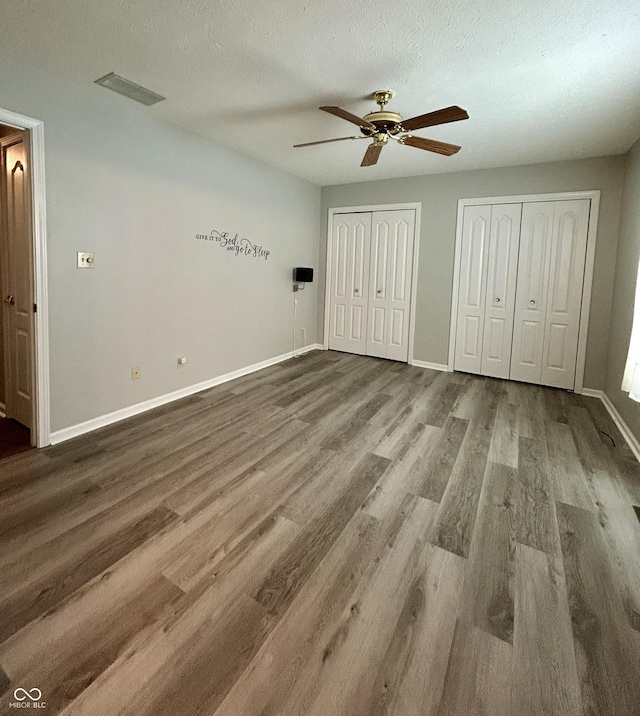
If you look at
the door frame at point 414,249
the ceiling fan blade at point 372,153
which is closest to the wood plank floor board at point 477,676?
the ceiling fan blade at point 372,153

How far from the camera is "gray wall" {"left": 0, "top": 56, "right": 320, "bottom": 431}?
2.74 meters

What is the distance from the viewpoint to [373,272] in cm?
560

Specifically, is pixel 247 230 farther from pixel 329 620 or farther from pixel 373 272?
pixel 329 620

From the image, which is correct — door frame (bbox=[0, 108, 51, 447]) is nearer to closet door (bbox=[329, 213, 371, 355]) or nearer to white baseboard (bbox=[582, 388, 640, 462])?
closet door (bbox=[329, 213, 371, 355])

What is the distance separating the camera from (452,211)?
16.0 feet

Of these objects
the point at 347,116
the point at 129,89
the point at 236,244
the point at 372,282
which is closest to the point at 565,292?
the point at 372,282

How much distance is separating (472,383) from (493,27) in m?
3.47

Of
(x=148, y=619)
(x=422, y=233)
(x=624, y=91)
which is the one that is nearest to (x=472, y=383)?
(x=422, y=233)

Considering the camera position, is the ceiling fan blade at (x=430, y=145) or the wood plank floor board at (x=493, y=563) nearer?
the wood plank floor board at (x=493, y=563)

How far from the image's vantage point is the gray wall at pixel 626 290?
10.6 ft

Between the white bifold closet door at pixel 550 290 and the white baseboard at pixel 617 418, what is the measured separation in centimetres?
21

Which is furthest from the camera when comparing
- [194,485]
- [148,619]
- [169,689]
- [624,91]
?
[624,91]

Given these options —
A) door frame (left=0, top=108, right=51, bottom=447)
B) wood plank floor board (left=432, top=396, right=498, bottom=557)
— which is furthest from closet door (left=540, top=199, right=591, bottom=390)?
door frame (left=0, top=108, right=51, bottom=447)

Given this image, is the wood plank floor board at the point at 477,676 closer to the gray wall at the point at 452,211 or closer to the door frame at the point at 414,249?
the gray wall at the point at 452,211
